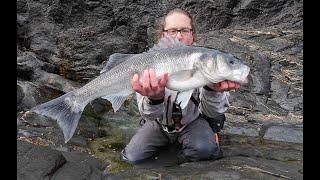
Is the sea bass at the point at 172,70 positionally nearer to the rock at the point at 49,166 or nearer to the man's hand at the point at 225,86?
the man's hand at the point at 225,86

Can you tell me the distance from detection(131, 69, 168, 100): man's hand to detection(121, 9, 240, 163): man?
0.46 metres

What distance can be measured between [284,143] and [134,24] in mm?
6793

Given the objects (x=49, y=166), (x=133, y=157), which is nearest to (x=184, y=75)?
(x=133, y=157)

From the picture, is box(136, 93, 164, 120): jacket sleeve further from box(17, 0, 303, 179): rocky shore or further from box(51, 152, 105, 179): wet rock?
box(51, 152, 105, 179): wet rock

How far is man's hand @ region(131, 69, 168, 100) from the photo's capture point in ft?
13.6

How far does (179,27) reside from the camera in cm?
531

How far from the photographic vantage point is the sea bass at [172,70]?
4.09 m

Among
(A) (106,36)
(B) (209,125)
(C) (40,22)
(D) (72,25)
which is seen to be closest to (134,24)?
(A) (106,36)

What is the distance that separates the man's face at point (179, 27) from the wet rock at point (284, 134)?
2.11 meters

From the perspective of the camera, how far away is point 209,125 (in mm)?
5430

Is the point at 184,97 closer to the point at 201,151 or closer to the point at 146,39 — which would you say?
the point at 201,151

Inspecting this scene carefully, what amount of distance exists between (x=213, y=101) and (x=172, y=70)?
90 cm

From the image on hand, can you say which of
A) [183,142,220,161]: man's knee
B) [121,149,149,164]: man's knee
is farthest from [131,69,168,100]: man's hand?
[121,149,149,164]: man's knee

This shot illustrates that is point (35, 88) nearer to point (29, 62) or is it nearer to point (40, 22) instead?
point (29, 62)
